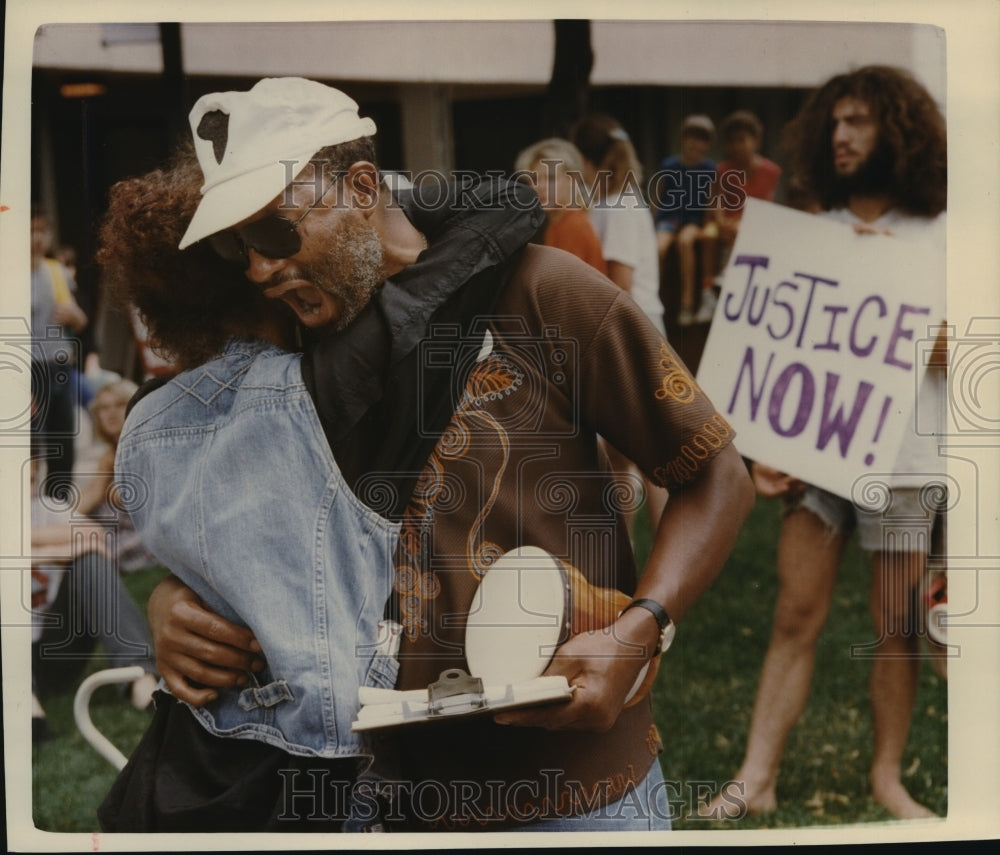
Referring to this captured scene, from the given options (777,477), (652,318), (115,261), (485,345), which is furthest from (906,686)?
(115,261)

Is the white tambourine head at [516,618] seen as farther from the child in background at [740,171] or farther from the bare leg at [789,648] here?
the child in background at [740,171]

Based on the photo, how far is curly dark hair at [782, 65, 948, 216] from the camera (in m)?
3.55

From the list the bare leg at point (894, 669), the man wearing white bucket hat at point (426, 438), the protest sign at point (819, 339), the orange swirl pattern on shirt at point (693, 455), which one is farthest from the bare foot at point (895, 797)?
the orange swirl pattern on shirt at point (693, 455)

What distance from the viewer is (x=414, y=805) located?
11.7 ft

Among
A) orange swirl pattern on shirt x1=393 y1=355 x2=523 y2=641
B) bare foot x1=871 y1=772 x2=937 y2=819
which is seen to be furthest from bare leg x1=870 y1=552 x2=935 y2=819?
orange swirl pattern on shirt x1=393 y1=355 x2=523 y2=641

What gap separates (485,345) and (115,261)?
44.1 inches

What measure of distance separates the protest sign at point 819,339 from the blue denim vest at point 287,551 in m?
1.15

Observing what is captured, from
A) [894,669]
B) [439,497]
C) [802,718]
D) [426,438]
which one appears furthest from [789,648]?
[426,438]

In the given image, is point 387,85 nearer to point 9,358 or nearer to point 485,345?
point 485,345

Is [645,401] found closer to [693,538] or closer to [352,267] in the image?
[693,538]

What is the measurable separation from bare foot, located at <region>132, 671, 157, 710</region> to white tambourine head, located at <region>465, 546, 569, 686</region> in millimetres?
976

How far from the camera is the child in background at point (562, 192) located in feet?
11.5

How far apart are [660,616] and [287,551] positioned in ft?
3.57

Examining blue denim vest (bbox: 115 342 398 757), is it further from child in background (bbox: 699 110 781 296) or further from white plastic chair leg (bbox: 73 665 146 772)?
child in background (bbox: 699 110 781 296)
